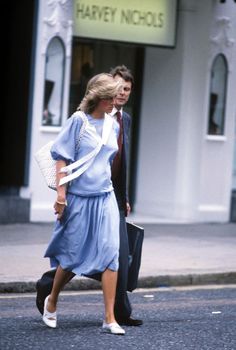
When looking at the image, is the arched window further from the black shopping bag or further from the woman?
the woman

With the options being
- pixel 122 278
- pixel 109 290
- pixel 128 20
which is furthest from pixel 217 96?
pixel 109 290

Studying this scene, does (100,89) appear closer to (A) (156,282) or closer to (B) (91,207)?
(B) (91,207)

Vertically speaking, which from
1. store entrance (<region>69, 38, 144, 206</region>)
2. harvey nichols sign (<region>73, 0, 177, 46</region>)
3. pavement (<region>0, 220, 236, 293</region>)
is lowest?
pavement (<region>0, 220, 236, 293</region>)

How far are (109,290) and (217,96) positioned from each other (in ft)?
31.4

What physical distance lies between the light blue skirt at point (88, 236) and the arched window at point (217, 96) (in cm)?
925

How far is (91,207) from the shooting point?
8.23 m

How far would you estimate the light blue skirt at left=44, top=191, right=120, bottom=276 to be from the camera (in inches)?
322

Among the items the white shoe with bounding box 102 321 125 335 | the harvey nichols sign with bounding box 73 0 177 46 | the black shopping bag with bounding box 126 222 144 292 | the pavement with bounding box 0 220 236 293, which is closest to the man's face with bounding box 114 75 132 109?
the black shopping bag with bounding box 126 222 144 292

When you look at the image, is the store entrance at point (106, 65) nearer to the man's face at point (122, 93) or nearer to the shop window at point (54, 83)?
the shop window at point (54, 83)

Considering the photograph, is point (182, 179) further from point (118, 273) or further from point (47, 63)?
point (118, 273)

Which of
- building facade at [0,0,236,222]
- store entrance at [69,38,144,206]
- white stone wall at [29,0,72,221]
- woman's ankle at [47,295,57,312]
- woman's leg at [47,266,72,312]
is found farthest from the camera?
building facade at [0,0,236,222]

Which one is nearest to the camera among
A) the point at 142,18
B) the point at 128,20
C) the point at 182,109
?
the point at 128,20

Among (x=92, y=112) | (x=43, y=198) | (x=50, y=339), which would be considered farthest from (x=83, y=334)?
(x=43, y=198)

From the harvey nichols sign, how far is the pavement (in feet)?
8.89
